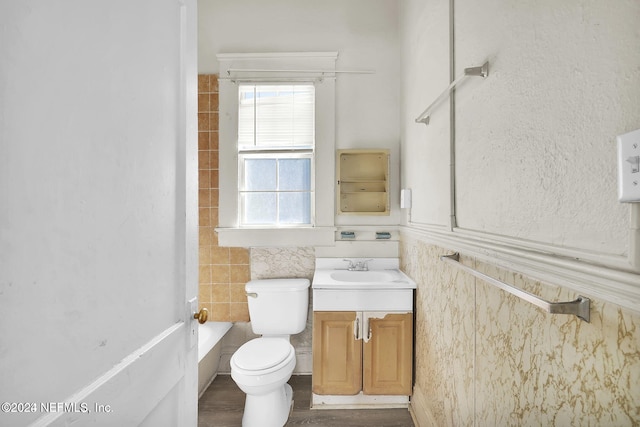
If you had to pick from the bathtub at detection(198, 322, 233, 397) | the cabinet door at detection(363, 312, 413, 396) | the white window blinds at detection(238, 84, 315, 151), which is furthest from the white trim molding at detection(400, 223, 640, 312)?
the bathtub at detection(198, 322, 233, 397)

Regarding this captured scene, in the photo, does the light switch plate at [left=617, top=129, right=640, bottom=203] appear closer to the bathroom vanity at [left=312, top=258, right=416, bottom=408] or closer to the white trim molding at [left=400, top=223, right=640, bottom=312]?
the white trim molding at [left=400, top=223, right=640, bottom=312]

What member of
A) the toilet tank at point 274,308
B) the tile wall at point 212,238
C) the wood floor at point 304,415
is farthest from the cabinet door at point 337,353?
the tile wall at point 212,238

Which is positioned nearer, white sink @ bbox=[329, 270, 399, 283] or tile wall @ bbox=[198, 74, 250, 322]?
white sink @ bbox=[329, 270, 399, 283]

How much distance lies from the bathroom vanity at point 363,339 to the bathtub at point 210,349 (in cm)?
75

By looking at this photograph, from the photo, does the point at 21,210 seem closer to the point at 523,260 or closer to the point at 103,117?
the point at 103,117

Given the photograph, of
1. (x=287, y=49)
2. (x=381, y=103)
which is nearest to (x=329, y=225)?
(x=381, y=103)

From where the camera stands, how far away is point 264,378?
1.70 meters

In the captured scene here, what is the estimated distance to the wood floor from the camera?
189 centimetres

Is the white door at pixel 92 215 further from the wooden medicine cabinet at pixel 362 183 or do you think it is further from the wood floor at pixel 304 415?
the wooden medicine cabinet at pixel 362 183

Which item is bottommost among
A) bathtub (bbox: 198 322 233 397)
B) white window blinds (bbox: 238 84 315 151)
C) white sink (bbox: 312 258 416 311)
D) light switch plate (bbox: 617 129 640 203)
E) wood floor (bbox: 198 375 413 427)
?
wood floor (bbox: 198 375 413 427)

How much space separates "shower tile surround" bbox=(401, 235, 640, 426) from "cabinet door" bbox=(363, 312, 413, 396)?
0.81 ft

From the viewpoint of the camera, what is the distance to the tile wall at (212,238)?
2.47m

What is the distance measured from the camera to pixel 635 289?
0.54 meters

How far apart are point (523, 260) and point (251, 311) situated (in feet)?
6.10
